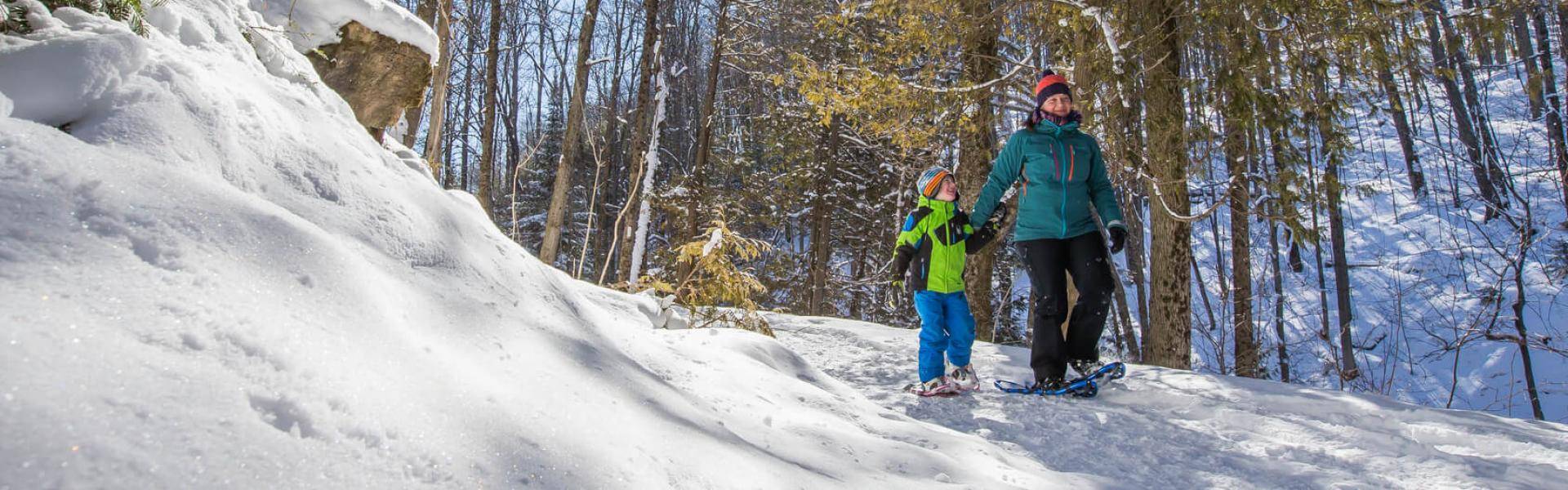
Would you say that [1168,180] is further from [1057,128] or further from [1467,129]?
[1467,129]

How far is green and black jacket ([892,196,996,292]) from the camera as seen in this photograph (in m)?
4.73

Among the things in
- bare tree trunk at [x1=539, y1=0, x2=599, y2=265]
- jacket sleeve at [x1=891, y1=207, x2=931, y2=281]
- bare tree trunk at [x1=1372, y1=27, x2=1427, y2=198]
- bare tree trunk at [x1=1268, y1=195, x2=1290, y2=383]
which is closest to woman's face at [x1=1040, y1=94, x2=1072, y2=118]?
jacket sleeve at [x1=891, y1=207, x2=931, y2=281]

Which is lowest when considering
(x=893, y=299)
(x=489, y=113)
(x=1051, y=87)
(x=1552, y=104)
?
(x=893, y=299)

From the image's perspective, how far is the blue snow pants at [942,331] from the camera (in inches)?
185

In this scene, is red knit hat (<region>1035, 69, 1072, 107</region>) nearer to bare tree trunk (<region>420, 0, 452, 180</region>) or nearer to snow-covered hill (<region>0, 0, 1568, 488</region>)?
snow-covered hill (<region>0, 0, 1568, 488</region>)

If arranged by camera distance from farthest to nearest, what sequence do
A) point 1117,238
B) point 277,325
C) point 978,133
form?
1. point 978,133
2. point 1117,238
3. point 277,325

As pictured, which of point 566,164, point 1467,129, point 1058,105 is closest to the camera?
point 1058,105

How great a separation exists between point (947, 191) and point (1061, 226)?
2.36 feet

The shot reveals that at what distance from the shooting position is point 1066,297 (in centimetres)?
449

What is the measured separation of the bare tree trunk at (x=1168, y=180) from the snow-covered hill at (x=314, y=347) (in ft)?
11.0

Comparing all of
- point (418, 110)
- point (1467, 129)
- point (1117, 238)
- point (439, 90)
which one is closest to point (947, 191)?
point (1117, 238)

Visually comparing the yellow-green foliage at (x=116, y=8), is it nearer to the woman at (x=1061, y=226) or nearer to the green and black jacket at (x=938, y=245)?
the green and black jacket at (x=938, y=245)

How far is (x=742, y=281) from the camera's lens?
7055mm

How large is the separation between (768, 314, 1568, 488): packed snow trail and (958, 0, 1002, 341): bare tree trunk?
4.25 m
